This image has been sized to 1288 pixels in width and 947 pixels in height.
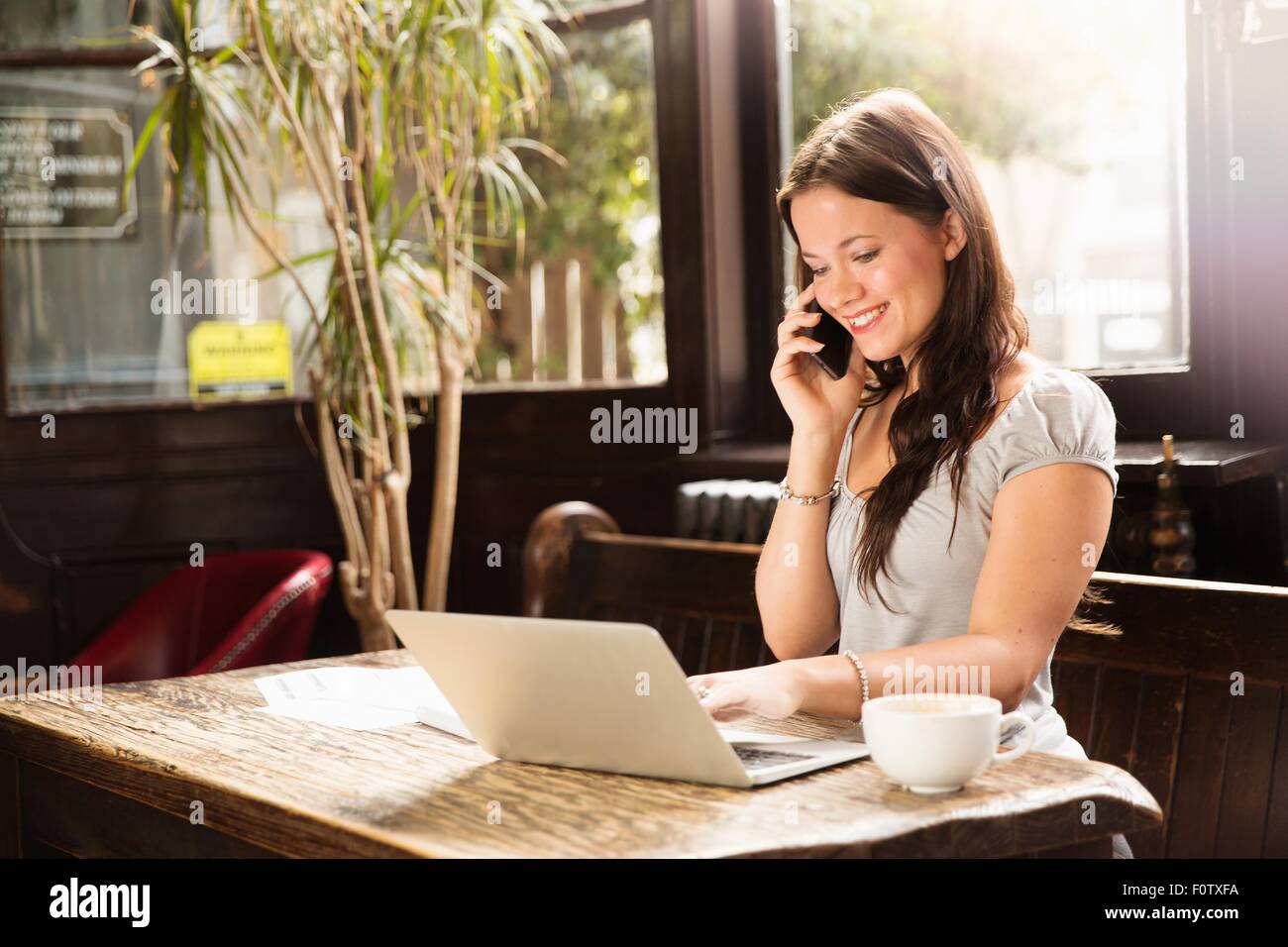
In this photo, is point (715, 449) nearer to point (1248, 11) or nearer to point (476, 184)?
point (476, 184)

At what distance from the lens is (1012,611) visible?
1491mm

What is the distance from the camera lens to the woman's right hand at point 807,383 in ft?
6.06

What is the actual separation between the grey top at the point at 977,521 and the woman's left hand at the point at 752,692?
283 millimetres

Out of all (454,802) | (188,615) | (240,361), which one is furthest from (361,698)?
(240,361)

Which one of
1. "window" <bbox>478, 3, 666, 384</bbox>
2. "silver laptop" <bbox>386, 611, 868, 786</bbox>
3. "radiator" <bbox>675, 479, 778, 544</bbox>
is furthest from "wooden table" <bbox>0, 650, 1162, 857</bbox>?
"window" <bbox>478, 3, 666, 384</bbox>

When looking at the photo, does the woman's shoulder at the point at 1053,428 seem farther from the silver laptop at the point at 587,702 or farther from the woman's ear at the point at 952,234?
the silver laptop at the point at 587,702

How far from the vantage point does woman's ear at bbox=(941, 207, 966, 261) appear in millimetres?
1711

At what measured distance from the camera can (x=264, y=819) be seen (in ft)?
4.09

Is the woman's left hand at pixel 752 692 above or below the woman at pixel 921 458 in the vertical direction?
below

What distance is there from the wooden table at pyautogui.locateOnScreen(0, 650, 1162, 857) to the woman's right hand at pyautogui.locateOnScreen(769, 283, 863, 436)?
46cm

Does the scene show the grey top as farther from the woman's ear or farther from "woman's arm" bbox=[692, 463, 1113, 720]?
the woman's ear

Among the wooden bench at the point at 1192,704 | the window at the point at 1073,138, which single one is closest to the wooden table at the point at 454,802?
the wooden bench at the point at 1192,704

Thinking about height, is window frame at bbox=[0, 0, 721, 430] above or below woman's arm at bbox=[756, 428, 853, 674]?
above
